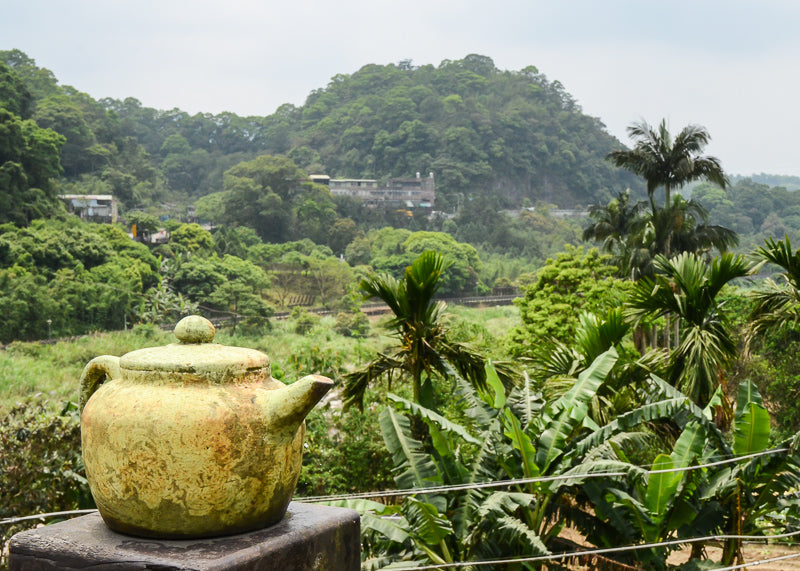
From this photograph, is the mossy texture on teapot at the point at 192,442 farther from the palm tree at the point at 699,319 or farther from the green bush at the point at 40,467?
the palm tree at the point at 699,319

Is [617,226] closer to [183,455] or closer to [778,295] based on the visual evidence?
[778,295]

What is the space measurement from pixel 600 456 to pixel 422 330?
2304mm

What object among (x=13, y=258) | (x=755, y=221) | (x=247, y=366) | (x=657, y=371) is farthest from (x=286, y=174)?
(x=247, y=366)

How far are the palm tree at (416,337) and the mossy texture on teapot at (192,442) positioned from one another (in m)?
5.99

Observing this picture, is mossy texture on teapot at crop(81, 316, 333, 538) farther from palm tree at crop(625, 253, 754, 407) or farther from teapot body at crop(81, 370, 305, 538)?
palm tree at crop(625, 253, 754, 407)

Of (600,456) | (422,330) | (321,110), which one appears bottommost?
(600,456)

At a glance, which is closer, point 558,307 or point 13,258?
point 558,307

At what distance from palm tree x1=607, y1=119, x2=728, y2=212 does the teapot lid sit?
2260cm

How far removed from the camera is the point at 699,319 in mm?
8570

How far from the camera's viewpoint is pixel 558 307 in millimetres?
18203

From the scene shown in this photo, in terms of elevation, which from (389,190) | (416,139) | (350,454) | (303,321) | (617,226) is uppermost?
(416,139)

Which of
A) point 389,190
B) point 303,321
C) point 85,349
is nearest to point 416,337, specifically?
point 85,349

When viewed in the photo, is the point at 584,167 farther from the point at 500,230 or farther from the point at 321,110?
the point at 321,110

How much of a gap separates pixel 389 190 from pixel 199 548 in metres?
77.7
